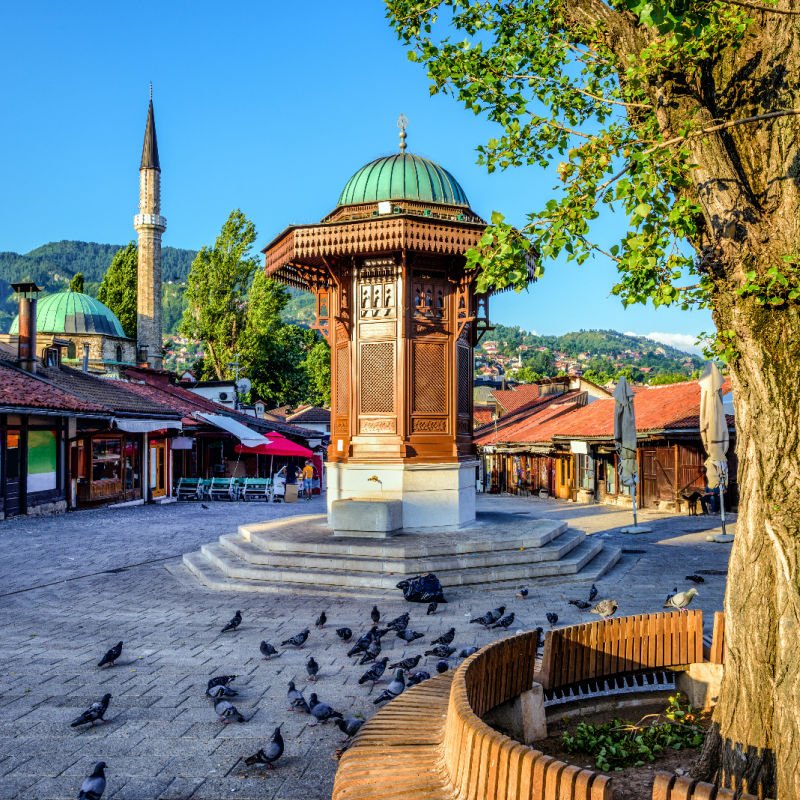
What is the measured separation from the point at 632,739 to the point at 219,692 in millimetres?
3131

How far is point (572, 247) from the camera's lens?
402cm

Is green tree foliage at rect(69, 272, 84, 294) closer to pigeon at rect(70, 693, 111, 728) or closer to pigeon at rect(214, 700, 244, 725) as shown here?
pigeon at rect(70, 693, 111, 728)

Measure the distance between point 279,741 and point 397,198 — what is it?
11.1 meters

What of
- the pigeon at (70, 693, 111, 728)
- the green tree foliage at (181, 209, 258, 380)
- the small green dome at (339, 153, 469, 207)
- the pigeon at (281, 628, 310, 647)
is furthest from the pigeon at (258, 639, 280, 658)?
the green tree foliage at (181, 209, 258, 380)

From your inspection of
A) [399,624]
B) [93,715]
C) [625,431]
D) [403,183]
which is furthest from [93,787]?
[625,431]

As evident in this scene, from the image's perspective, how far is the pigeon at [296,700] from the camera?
552 cm

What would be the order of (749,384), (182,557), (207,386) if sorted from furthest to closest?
(207,386), (182,557), (749,384)

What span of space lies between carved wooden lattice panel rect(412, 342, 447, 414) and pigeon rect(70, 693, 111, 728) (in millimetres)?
8688

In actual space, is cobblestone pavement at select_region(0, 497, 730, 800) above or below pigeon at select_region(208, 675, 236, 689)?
below

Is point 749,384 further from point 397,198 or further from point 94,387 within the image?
point 94,387

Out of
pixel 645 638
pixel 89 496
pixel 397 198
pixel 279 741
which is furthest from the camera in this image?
pixel 89 496

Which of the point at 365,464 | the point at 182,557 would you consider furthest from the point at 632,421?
the point at 182,557

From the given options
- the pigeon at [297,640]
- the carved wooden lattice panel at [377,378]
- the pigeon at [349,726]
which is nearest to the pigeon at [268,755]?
the pigeon at [349,726]

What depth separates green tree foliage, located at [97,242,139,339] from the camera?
53750 millimetres
